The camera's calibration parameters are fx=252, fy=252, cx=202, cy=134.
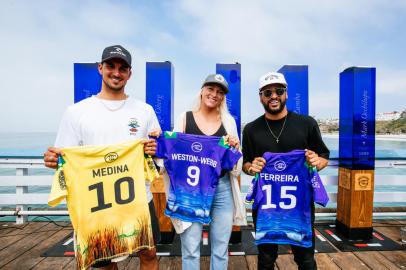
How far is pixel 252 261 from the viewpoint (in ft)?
10.1

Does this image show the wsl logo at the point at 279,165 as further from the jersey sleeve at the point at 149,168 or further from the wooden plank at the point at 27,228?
the wooden plank at the point at 27,228

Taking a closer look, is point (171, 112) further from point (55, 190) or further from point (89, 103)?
point (55, 190)

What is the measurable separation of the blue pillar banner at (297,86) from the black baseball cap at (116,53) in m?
2.54

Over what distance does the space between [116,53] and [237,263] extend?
2.68 metres

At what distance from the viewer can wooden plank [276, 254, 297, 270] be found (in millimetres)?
2941

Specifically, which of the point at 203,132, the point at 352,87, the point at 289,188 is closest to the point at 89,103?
the point at 203,132

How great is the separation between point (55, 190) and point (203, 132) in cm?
116

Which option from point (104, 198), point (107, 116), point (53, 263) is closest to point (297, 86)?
point (107, 116)

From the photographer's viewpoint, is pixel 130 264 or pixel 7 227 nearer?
pixel 130 264

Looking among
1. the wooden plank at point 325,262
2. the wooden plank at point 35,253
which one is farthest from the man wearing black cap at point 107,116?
the wooden plank at point 325,262

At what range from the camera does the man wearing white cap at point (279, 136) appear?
2.06 meters

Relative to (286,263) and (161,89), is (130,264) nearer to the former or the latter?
(286,263)

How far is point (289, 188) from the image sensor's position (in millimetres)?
2113

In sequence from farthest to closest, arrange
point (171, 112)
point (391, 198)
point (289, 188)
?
1. point (391, 198)
2. point (171, 112)
3. point (289, 188)
